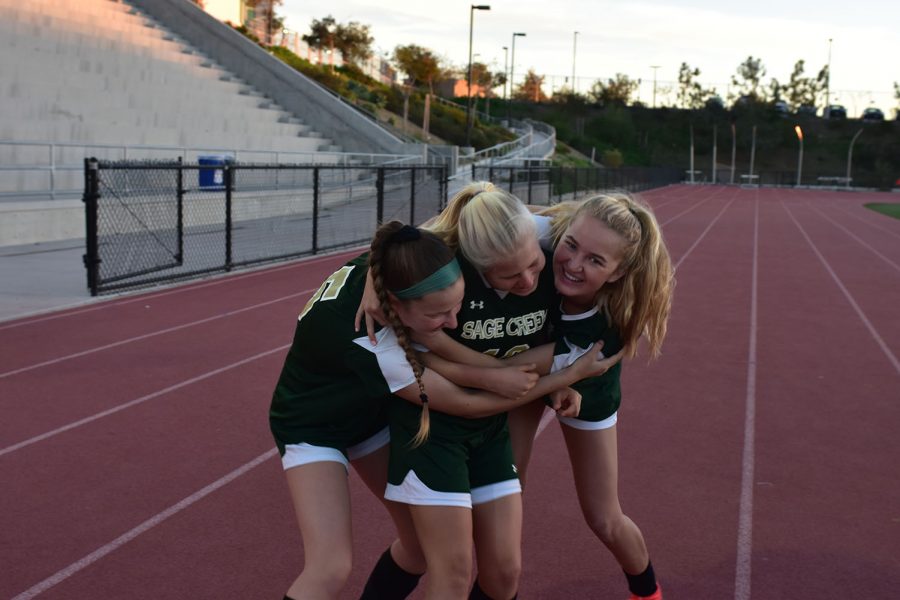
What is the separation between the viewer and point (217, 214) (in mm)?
16438

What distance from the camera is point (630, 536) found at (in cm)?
351

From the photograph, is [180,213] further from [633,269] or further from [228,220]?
[633,269]

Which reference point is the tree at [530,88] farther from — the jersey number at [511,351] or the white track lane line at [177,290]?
the jersey number at [511,351]

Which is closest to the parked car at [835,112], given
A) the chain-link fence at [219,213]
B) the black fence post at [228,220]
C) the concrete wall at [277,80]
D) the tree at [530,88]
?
the tree at [530,88]

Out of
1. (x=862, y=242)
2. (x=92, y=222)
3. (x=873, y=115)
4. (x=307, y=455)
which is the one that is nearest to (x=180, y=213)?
(x=92, y=222)

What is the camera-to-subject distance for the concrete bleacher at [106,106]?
17.0 metres

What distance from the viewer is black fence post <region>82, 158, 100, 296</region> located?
10492 mm

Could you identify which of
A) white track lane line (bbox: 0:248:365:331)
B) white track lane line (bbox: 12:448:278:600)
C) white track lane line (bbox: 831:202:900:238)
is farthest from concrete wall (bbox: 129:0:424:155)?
white track lane line (bbox: 12:448:278:600)

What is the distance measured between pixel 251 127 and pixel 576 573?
24024mm

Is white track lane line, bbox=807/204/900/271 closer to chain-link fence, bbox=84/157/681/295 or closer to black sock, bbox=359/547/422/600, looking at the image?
chain-link fence, bbox=84/157/681/295

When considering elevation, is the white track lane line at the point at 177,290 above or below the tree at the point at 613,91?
below

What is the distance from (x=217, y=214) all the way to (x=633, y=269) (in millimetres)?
14106

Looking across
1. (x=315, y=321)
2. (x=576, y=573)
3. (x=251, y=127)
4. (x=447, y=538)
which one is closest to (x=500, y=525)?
(x=447, y=538)

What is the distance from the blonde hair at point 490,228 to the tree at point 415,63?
62644 millimetres
